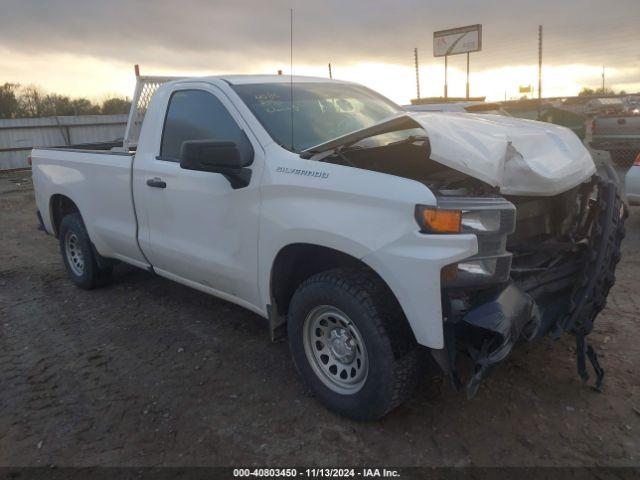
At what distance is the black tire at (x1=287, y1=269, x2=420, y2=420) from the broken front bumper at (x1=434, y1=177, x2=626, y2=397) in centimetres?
23

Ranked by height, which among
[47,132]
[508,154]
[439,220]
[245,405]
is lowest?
[245,405]

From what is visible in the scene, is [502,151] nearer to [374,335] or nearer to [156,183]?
[374,335]

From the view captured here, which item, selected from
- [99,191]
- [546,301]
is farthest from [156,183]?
[546,301]

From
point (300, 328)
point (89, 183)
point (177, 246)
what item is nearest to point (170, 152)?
point (177, 246)

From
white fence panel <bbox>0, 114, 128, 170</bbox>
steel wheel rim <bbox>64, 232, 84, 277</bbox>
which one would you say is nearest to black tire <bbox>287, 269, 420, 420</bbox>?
steel wheel rim <bbox>64, 232, 84, 277</bbox>

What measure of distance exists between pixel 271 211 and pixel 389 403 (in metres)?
1.25

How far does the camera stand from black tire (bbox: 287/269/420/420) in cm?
286

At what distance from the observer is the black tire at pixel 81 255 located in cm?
544

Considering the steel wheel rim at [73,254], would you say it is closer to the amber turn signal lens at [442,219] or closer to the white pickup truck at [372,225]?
the white pickup truck at [372,225]

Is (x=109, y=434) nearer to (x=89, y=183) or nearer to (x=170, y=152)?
(x=170, y=152)

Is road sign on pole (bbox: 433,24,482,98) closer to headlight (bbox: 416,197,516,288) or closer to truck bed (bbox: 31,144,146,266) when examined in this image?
truck bed (bbox: 31,144,146,266)

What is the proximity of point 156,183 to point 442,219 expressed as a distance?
Answer: 2386 millimetres

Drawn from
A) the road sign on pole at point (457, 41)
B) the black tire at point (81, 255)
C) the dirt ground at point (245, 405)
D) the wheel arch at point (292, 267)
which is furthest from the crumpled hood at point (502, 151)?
the road sign on pole at point (457, 41)

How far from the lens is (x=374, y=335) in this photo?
2.85 m
